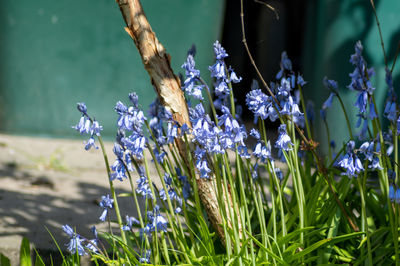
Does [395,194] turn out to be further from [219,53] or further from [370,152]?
[219,53]

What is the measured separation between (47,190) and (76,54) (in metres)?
1.67

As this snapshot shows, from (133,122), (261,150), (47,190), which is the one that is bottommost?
(261,150)

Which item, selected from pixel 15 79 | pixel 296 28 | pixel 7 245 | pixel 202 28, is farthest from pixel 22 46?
pixel 296 28

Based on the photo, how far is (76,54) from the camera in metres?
5.22

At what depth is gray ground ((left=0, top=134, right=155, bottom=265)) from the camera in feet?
9.60

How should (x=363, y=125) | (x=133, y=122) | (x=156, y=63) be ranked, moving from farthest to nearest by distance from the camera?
1. (x=363, y=125)
2. (x=156, y=63)
3. (x=133, y=122)

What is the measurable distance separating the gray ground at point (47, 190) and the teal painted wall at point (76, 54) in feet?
1.02

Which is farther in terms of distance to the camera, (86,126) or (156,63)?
(156,63)

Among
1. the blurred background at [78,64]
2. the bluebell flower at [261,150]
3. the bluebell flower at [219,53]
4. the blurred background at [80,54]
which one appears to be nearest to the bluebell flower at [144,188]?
the bluebell flower at [261,150]

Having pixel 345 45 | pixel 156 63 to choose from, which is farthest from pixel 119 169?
pixel 345 45

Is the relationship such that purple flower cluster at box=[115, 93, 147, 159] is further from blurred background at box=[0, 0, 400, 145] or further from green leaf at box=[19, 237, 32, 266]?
blurred background at box=[0, 0, 400, 145]

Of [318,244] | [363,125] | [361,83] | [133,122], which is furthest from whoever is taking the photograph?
[363,125]

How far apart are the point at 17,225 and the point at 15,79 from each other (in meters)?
2.53

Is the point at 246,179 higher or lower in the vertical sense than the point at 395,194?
higher
